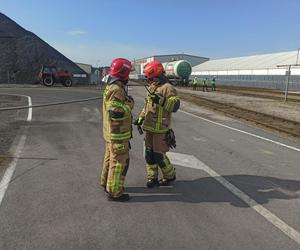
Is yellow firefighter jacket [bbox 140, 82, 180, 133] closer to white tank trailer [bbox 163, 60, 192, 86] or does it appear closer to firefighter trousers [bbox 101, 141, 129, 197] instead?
firefighter trousers [bbox 101, 141, 129, 197]

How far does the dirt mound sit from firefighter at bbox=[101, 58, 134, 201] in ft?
157

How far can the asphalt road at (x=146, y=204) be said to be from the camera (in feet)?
12.3

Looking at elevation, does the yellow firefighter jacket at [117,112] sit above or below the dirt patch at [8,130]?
above

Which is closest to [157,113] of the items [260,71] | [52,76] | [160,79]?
[160,79]

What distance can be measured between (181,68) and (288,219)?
154 ft

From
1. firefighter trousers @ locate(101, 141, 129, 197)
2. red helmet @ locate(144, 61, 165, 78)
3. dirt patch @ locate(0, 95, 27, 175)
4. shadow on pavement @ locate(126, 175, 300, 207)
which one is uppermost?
red helmet @ locate(144, 61, 165, 78)

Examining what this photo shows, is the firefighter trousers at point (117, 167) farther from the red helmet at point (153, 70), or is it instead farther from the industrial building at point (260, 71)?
the industrial building at point (260, 71)

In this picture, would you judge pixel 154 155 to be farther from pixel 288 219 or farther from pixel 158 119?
pixel 288 219

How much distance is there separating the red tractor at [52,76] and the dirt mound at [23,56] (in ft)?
37.8

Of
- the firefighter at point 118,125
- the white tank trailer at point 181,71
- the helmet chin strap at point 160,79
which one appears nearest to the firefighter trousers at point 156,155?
the firefighter at point 118,125

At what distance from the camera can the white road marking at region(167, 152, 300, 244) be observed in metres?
4.06

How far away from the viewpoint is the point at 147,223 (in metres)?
4.14

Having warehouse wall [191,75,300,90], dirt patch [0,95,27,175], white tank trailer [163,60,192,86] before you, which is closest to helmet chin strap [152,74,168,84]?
dirt patch [0,95,27,175]

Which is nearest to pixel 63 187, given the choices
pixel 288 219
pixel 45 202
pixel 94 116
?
pixel 45 202
